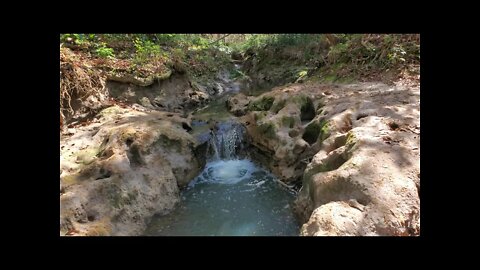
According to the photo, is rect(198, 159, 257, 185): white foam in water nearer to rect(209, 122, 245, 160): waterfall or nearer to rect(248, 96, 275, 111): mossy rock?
rect(209, 122, 245, 160): waterfall

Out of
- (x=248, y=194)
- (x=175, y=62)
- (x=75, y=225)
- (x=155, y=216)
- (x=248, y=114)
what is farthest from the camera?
(x=175, y=62)

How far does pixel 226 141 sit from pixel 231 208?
2.81 metres

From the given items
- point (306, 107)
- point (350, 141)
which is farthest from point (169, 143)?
point (350, 141)

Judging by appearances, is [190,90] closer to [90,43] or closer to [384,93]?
[90,43]

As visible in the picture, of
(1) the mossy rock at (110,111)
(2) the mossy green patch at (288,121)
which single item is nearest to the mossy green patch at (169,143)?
(1) the mossy rock at (110,111)

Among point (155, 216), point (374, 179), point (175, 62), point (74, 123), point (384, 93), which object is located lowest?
point (155, 216)

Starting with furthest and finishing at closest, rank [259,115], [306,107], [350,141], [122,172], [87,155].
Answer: [259,115] → [306,107] → [87,155] → [122,172] → [350,141]

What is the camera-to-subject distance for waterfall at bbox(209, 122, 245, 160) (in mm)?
8922

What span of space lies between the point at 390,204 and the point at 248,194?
11.7ft

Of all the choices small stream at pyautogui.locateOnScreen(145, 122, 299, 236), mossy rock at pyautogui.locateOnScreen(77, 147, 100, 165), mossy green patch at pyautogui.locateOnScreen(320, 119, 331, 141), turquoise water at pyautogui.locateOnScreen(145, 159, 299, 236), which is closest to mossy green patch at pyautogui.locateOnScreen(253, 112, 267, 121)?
small stream at pyautogui.locateOnScreen(145, 122, 299, 236)

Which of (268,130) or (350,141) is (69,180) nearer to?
(268,130)

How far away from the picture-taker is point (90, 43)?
1105 cm

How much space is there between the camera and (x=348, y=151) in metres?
5.47

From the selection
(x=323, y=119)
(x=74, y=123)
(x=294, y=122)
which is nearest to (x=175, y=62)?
(x=74, y=123)
